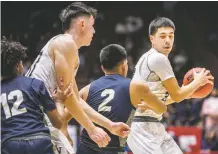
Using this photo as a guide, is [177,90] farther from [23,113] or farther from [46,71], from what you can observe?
[23,113]

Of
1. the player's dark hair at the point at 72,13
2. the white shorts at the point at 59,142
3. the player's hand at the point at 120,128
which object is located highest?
the player's dark hair at the point at 72,13

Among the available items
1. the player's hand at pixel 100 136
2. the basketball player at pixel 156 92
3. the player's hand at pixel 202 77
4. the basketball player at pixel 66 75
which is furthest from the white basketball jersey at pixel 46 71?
the player's hand at pixel 202 77

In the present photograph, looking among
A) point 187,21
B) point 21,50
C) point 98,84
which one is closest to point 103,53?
point 98,84

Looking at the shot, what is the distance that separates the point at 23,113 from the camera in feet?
13.1

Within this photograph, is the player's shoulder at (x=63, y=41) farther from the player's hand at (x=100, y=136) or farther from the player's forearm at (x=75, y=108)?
the player's hand at (x=100, y=136)

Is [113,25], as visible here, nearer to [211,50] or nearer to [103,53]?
→ [211,50]

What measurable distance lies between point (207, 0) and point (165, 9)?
112cm

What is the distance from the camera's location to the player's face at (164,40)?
564cm

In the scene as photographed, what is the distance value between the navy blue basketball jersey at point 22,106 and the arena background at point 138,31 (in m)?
7.45

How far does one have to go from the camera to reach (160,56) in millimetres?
5414

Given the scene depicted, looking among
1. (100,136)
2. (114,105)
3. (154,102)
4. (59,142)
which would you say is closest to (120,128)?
(100,136)

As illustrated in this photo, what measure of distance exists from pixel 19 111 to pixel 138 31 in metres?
Result: 11.0

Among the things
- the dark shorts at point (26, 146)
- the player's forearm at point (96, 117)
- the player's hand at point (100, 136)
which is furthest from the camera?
the player's forearm at point (96, 117)

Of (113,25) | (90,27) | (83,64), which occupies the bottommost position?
(83,64)
